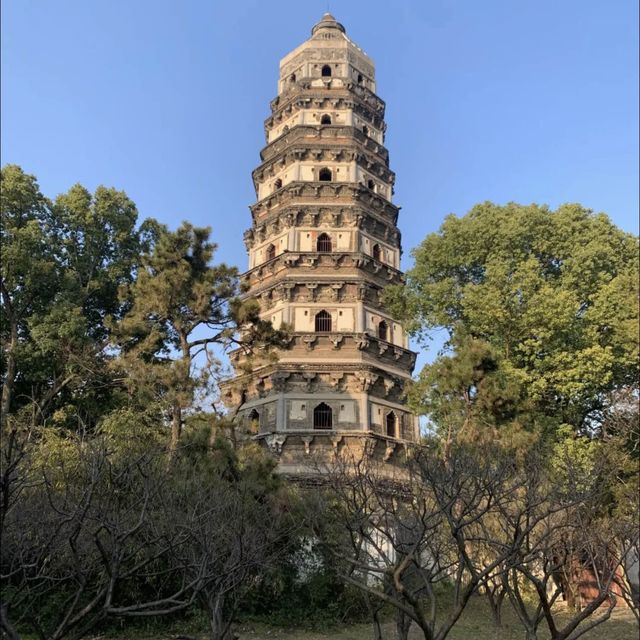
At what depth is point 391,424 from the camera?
20.3m

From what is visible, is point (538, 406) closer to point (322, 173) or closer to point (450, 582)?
point (450, 582)

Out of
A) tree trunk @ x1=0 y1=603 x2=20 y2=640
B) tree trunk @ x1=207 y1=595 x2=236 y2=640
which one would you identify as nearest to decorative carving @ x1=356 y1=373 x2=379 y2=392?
tree trunk @ x1=207 y1=595 x2=236 y2=640

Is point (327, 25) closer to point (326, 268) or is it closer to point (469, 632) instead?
point (326, 268)

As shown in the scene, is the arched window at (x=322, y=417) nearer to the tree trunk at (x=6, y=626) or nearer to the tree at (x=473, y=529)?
the tree at (x=473, y=529)

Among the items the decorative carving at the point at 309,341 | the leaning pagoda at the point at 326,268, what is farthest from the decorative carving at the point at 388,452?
the decorative carving at the point at 309,341

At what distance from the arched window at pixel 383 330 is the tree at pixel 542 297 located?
3.18 feet

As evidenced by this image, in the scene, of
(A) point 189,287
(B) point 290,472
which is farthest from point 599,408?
(A) point 189,287

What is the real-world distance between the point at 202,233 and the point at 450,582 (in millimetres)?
11123

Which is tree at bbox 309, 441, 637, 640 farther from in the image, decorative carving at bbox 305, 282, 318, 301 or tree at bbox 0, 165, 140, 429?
tree at bbox 0, 165, 140, 429

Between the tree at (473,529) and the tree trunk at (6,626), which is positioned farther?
the tree at (473,529)

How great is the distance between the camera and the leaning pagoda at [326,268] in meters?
19.5

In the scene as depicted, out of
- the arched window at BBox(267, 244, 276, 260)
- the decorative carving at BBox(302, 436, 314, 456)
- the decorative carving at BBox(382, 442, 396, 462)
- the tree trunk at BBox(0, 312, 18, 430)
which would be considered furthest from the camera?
the arched window at BBox(267, 244, 276, 260)

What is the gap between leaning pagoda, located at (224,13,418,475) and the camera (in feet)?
64.1

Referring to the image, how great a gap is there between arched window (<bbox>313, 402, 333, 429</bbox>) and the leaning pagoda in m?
0.03
